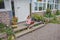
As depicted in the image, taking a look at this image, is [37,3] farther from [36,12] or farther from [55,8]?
[55,8]

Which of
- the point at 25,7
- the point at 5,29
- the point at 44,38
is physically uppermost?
the point at 25,7

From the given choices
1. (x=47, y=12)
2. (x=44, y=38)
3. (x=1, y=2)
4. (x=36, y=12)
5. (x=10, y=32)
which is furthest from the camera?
(x=47, y=12)

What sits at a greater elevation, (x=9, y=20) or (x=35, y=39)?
(x=9, y=20)

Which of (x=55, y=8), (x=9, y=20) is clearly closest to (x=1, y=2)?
(x=9, y=20)

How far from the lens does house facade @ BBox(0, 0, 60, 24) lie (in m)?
10.2

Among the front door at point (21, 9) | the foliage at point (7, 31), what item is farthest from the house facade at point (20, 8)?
the foliage at point (7, 31)

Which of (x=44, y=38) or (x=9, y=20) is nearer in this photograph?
(x=44, y=38)

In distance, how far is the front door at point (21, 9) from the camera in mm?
12449

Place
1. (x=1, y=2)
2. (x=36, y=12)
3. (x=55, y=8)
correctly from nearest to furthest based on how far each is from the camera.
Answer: (x=1, y=2) → (x=36, y=12) → (x=55, y=8)

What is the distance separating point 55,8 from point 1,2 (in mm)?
12476

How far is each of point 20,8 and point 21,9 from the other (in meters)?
0.21

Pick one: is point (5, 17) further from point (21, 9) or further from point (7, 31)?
point (21, 9)

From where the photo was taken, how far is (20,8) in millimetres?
12945

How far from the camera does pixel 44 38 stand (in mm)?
8711
